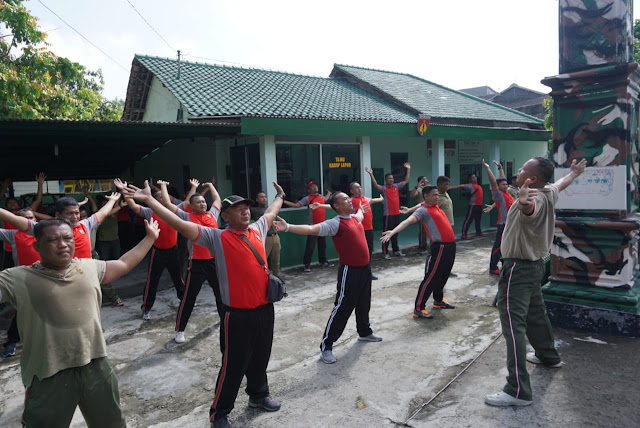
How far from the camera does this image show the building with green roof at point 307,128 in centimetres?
936

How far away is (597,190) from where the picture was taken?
4848mm

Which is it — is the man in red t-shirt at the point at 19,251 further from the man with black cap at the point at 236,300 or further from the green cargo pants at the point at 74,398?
the green cargo pants at the point at 74,398

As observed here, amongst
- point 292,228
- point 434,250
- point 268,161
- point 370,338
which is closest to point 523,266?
point 292,228

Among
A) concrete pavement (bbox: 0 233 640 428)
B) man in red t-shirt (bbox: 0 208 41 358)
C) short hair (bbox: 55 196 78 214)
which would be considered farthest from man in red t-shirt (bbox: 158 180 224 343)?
man in red t-shirt (bbox: 0 208 41 358)

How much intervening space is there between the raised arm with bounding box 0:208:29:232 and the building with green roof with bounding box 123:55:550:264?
4122 millimetres

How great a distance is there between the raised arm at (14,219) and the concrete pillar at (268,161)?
16.4 feet

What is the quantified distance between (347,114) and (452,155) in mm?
5522

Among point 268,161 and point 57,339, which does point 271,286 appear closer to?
point 57,339

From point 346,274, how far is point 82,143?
23.1ft

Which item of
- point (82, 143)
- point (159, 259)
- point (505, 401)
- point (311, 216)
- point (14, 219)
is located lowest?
point (505, 401)

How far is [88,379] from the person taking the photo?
8.16ft

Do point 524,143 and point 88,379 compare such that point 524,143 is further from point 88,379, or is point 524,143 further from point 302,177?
point 88,379

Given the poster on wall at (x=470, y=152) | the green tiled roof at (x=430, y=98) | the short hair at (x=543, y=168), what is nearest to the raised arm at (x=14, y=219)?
the short hair at (x=543, y=168)

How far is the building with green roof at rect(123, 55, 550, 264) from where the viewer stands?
936 cm
